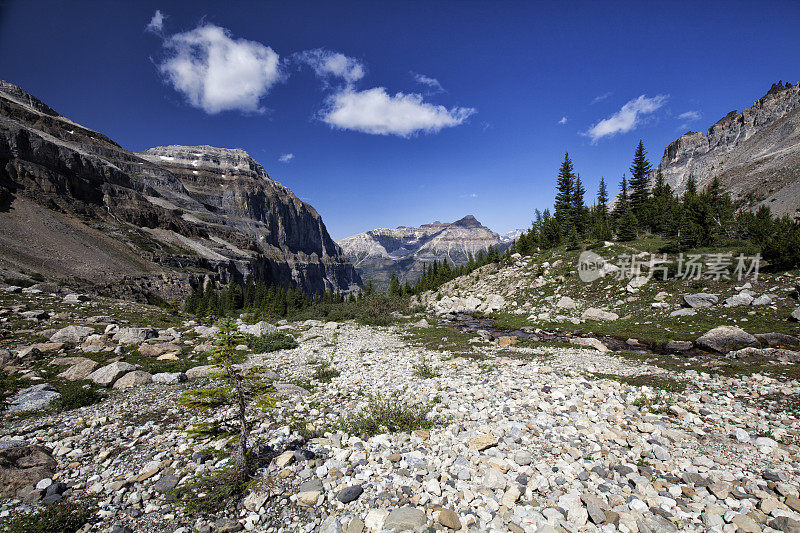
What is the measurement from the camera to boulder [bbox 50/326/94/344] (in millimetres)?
16781

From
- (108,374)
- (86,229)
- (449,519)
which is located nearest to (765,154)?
(449,519)

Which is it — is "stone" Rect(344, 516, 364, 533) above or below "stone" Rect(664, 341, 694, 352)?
above

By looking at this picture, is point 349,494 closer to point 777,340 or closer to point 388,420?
point 388,420

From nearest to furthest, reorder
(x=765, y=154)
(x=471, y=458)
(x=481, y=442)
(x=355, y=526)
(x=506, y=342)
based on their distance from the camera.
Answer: (x=355, y=526), (x=471, y=458), (x=481, y=442), (x=506, y=342), (x=765, y=154)

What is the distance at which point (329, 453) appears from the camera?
25.7ft

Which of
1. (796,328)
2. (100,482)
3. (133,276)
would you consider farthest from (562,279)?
(133,276)

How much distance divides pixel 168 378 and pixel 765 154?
22024 centimetres

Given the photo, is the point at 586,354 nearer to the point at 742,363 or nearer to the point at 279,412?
the point at 742,363

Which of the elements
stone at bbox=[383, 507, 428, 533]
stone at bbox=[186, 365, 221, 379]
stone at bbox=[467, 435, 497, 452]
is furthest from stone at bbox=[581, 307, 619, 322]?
stone at bbox=[186, 365, 221, 379]

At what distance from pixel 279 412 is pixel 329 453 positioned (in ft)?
11.0

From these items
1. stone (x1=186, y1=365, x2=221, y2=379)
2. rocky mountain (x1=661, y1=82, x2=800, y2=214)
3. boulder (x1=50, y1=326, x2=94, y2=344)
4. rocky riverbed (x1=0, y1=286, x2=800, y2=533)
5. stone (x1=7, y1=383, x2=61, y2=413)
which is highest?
rocky mountain (x1=661, y1=82, x2=800, y2=214)

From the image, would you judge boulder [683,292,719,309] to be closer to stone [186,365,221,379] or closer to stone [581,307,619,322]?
stone [581,307,619,322]

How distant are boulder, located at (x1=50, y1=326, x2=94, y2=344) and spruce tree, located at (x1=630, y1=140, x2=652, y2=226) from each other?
8416 cm

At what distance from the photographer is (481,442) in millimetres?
7895
